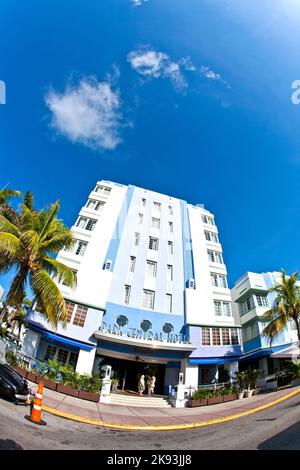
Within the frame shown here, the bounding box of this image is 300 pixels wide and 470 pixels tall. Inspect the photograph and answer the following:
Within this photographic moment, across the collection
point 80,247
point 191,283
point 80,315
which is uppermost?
point 80,247

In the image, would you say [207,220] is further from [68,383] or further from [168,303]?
[68,383]

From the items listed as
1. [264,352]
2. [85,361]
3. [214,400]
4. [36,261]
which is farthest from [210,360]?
[36,261]

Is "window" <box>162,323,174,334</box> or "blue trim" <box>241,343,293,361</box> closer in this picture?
"window" <box>162,323,174,334</box>

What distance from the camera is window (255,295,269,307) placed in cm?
2615

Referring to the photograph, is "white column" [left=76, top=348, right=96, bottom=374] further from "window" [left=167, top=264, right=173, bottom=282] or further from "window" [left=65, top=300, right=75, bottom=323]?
"window" [left=167, top=264, right=173, bottom=282]

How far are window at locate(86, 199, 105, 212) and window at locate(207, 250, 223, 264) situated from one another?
13.2 m

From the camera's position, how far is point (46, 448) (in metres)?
5.73

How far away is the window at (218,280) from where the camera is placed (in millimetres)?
26625

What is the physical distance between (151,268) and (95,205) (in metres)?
9.28

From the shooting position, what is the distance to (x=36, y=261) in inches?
531

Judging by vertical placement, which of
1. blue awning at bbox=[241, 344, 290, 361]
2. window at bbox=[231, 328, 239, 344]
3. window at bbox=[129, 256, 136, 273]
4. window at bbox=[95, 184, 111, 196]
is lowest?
blue awning at bbox=[241, 344, 290, 361]

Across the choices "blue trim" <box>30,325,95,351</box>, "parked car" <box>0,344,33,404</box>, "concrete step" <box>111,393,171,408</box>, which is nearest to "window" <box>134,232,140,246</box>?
"blue trim" <box>30,325,95,351</box>
